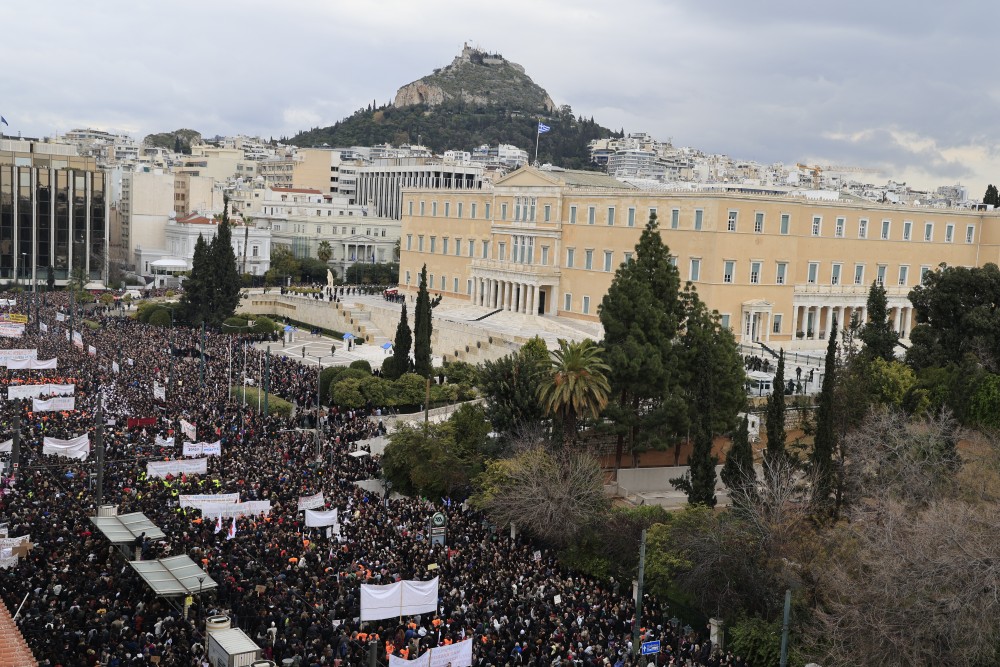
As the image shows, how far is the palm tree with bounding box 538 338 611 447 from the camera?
3334cm

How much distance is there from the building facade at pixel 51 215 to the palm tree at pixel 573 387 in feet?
249

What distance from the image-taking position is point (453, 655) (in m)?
19.8

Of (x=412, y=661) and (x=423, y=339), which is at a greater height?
(x=423, y=339)

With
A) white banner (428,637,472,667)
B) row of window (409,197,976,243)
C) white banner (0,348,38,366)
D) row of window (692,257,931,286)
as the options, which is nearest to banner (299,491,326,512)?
white banner (428,637,472,667)

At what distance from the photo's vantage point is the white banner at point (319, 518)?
87.8 ft

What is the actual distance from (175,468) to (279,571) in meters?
7.77

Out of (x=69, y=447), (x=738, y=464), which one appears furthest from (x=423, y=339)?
(x=738, y=464)

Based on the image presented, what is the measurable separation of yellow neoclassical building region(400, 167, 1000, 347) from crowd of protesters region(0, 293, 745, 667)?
84.0ft

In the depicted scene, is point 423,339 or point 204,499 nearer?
point 204,499

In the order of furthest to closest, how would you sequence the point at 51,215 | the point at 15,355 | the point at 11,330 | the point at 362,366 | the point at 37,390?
the point at 51,215
the point at 11,330
the point at 362,366
the point at 15,355
the point at 37,390

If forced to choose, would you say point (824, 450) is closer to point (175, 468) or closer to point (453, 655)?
point (453, 655)

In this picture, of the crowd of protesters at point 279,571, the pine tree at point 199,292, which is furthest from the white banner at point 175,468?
the pine tree at point 199,292

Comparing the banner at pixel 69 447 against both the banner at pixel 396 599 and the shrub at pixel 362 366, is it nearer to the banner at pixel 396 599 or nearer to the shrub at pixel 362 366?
the banner at pixel 396 599

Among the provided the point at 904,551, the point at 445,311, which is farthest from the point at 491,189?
the point at 904,551
